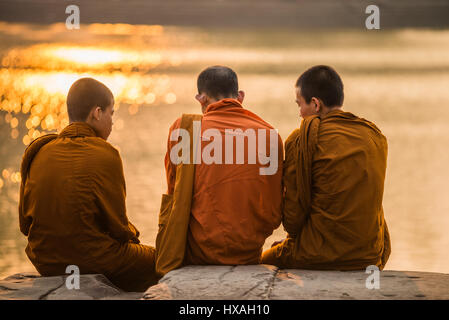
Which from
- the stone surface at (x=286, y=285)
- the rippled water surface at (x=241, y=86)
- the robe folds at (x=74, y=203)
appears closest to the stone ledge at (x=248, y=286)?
the stone surface at (x=286, y=285)

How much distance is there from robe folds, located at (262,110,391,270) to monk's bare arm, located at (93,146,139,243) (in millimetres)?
788

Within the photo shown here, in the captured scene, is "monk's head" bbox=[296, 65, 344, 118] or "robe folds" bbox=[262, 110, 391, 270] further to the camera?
"monk's head" bbox=[296, 65, 344, 118]

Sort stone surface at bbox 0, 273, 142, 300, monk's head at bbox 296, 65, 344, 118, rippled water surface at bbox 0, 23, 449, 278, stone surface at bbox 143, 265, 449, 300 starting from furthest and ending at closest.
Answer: rippled water surface at bbox 0, 23, 449, 278 → monk's head at bbox 296, 65, 344, 118 → stone surface at bbox 0, 273, 142, 300 → stone surface at bbox 143, 265, 449, 300

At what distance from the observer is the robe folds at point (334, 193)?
303cm

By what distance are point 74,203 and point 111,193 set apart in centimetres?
18

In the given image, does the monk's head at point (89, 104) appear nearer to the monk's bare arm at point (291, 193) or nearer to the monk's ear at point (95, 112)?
the monk's ear at point (95, 112)

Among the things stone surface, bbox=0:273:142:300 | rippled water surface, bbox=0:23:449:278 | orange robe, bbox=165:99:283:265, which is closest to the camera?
stone surface, bbox=0:273:142:300

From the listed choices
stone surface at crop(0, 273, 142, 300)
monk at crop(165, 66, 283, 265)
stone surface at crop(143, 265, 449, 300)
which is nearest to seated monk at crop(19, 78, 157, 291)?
stone surface at crop(0, 273, 142, 300)

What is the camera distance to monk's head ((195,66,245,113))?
128 inches

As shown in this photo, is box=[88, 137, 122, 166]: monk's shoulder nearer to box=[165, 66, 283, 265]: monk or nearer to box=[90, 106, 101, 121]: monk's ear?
box=[90, 106, 101, 121]: monk's ear

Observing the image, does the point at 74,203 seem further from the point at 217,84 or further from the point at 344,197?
the point at 344,197

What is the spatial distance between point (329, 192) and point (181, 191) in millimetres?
679
